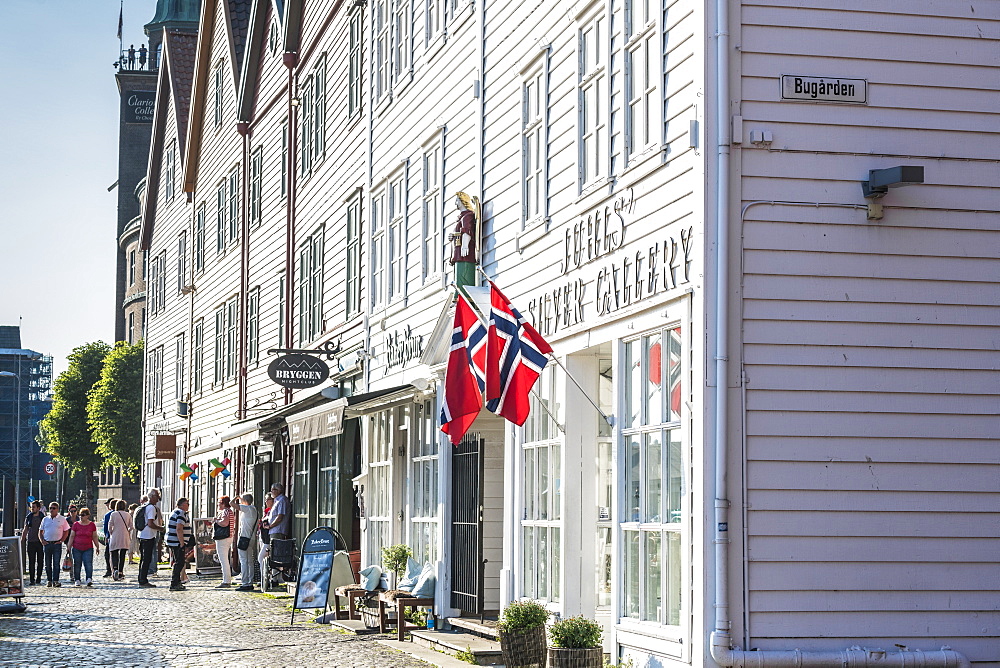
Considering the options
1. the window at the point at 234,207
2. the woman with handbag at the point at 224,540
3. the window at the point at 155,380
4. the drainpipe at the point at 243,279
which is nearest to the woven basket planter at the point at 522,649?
the woman with handbag at the point at 224,540

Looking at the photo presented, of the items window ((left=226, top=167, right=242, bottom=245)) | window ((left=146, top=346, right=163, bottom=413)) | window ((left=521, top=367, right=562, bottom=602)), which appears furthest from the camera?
window ((left=146, top=346, right=163, bottom=413))

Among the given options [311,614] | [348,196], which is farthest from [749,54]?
[348,196]

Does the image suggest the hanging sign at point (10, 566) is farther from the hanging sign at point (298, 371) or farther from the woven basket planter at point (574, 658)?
the woven basket planter at point (574, 658)

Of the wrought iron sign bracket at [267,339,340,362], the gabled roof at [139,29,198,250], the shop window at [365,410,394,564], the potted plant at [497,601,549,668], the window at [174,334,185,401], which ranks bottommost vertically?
the potted plant at [497,601,549,668]

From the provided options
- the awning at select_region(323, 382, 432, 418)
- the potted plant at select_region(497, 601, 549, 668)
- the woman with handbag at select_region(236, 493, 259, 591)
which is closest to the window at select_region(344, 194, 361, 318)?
the awning at select_region(323, 382, 432, 418)

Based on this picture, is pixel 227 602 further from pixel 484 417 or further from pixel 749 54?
pixel 749 54

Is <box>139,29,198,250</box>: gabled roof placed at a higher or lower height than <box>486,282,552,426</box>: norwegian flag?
higher

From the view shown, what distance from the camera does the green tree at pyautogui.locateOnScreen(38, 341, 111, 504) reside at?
233 ft

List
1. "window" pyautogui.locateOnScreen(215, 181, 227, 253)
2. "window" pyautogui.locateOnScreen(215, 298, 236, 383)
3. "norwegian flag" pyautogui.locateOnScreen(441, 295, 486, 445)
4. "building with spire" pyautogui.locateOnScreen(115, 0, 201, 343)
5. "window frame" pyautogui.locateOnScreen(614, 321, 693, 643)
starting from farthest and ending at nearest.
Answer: "building with spire" pyautogui.locateOnScreen(115, 0, 201, 343) < "window" pyautogui.locateOnScreen(215, 181, 227, 253) < "window" pyautogui.locateOnScreen(215, 298, 236, 383) < "norwegian flag" pyautogui.locateOnScreen(441, 295, 486, 445) < "window frame" pyautogui.locateOnScreen(614, 321, 693, 643)

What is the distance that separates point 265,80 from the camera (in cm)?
2933

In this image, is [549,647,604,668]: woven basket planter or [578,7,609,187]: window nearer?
[549,647,604,668]: woven basket planter

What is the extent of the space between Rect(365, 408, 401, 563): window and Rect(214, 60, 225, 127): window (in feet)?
51.9

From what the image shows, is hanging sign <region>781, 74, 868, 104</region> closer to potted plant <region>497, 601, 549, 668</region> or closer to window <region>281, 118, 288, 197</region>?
potted plant <region>497, 601, 549, 668</region>

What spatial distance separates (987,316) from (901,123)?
1429mm
